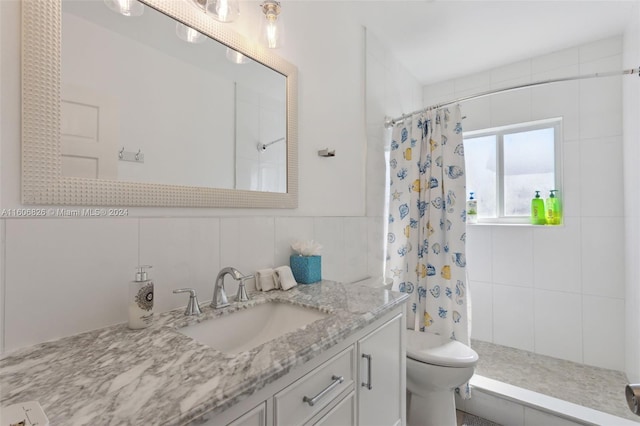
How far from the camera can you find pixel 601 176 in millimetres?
2117

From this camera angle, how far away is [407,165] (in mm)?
2158

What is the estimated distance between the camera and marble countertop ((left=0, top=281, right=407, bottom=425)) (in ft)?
1.57

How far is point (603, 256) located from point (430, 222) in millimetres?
1301

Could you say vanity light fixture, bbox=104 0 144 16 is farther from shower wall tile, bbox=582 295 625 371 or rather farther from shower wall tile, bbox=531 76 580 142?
shower wall tile, bbox=582 295 625 371

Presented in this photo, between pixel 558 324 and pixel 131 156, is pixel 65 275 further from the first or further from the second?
pixel 558 324

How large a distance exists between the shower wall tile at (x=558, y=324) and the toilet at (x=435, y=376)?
1130 mm

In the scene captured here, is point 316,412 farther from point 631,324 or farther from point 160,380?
point 631,324

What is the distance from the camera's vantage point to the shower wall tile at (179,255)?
0.93 metres

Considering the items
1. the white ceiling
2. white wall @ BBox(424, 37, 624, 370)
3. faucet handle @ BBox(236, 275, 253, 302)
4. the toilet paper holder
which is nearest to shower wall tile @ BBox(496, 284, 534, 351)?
white wall @ BBox(424, 37, 624, 370)

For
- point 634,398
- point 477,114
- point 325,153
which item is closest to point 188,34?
point 325,153

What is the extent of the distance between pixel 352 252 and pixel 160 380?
1363 millimetres

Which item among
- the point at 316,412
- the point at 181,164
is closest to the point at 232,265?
the point at 181,164

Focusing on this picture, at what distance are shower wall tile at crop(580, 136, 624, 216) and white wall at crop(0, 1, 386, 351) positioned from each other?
165 centimetres

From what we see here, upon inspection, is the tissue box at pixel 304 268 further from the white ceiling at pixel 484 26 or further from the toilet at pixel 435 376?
the white ceiling at pixel 484 26
